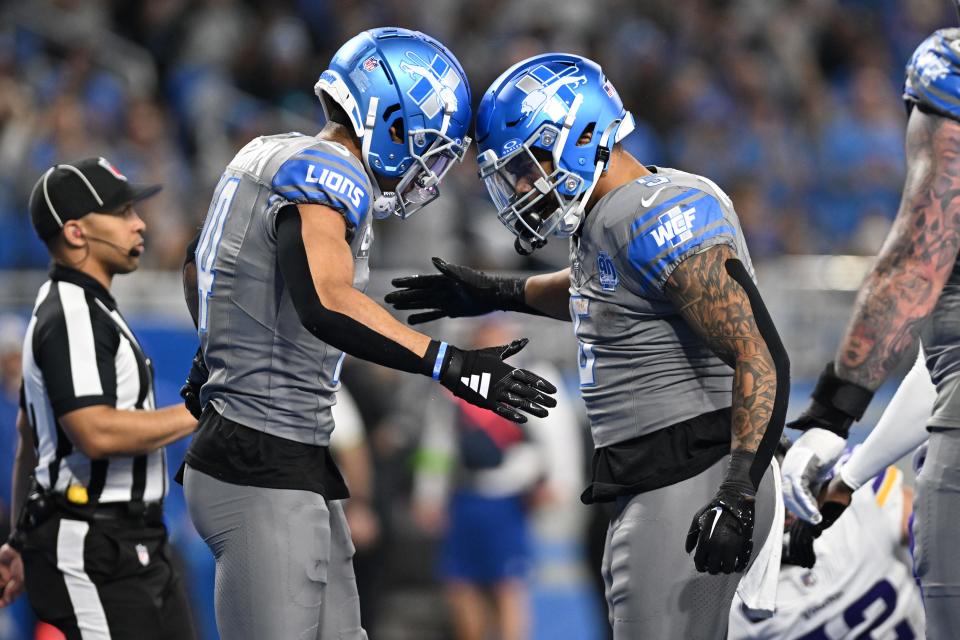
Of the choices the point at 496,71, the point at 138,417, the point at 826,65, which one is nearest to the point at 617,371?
the point at 138,417

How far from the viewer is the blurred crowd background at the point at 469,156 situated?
7.80 m

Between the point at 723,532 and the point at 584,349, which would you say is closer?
the point at 723,532

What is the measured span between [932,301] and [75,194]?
117 inches

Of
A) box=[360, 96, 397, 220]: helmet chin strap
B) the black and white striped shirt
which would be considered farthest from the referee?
box=[360, 96, 397, 220]: helmet chin strap

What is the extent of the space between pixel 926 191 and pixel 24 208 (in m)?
6.44

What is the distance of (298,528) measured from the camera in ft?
11.6

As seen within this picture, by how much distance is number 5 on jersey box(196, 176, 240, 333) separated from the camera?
357 centimetres

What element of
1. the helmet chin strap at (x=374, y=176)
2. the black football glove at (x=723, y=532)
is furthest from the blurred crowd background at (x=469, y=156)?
the black football glove at (x=723, y=532)

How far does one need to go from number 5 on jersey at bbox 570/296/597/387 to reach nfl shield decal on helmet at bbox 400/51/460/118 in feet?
2.13

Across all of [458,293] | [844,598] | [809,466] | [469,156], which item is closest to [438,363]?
[458,293]

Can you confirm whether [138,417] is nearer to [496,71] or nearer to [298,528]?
[298,528]

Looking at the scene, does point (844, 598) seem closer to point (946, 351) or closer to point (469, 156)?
point (946, 351)

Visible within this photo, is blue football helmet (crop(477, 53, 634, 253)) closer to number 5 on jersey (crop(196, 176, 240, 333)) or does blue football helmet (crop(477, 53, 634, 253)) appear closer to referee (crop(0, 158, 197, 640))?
number 5 on jersey (crop(196, 176, 240, 333))

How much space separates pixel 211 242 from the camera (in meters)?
3.60
